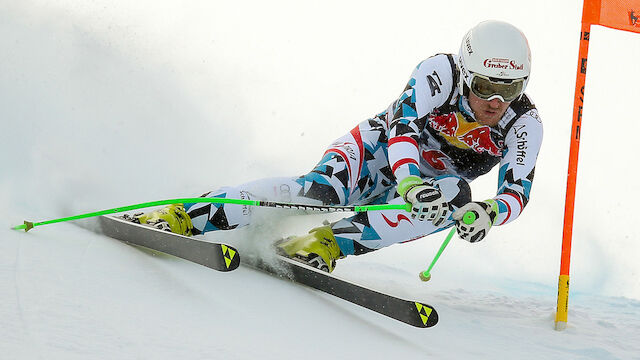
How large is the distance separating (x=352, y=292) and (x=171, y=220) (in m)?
0.84

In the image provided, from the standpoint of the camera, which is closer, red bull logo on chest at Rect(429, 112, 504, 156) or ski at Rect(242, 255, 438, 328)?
ski at Rect(242, 255, 438, 328)

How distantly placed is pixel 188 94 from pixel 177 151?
0.64 m

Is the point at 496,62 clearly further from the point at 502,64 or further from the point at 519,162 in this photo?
the point at 519,162

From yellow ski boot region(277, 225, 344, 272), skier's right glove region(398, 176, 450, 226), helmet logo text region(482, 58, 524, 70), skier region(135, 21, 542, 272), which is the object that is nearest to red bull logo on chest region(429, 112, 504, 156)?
skier region(135, 21, 542, 272)

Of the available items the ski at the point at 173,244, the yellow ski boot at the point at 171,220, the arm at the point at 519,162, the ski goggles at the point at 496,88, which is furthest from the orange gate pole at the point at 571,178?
the yellow ski boot at the point at 171,220

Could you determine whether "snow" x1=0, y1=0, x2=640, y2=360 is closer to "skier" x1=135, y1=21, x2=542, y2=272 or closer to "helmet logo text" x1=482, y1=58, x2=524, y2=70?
"skier" x1=135, y1=21, x2=542, y2=272

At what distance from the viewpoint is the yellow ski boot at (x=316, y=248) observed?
299cm

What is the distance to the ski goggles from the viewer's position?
2.73 m

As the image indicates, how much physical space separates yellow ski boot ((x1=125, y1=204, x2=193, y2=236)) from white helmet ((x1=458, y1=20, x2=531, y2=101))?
4.42 feet

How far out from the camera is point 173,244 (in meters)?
2.64

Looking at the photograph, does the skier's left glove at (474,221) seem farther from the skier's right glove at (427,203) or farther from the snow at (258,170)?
the snow at (258,170)

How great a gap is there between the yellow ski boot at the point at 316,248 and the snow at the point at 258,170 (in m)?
0.13

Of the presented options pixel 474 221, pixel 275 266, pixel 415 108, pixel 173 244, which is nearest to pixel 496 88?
pixel 415 108

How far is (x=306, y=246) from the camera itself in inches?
120
